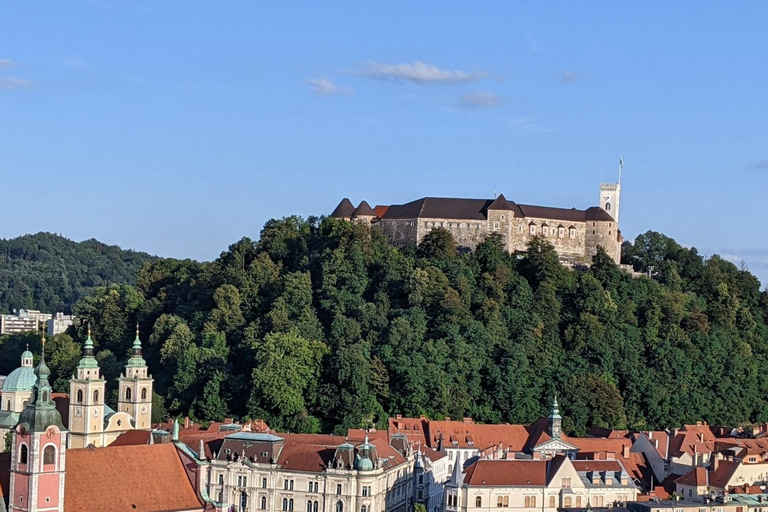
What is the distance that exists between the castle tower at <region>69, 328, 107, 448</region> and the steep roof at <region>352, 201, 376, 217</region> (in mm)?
45872

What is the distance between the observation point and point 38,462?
6169 cm

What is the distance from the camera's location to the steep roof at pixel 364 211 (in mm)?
130500

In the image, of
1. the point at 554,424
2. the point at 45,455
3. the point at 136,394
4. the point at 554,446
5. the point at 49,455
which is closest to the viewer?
the point at 45,455

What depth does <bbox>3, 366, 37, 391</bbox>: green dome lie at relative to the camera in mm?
93188

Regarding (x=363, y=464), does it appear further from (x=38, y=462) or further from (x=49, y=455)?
(x=38, y=462)

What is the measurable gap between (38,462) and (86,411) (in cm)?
2583

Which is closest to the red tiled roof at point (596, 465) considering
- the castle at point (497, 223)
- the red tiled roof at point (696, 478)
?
the red tiled roof at point (696, 478)

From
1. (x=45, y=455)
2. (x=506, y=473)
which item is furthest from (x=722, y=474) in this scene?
(x=45, y=455)

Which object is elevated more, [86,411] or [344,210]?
[344,210]

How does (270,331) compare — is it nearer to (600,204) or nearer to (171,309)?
(171,309)

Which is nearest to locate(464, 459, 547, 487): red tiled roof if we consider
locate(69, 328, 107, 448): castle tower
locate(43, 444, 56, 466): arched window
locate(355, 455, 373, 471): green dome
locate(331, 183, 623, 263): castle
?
locate(355, 455, 373, 471): green dome

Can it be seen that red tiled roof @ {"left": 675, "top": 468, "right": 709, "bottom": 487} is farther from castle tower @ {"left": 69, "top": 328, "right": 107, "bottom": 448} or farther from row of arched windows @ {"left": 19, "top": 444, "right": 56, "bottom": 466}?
row of arched windows @ {"left": 19, "top": 444, "right": 56, "bottom": 466}

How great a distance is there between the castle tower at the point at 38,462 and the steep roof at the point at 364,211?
69437 millimetres

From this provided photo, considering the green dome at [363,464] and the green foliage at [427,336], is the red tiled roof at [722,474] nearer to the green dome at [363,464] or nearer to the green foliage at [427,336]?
the green foliage at [427,336]
